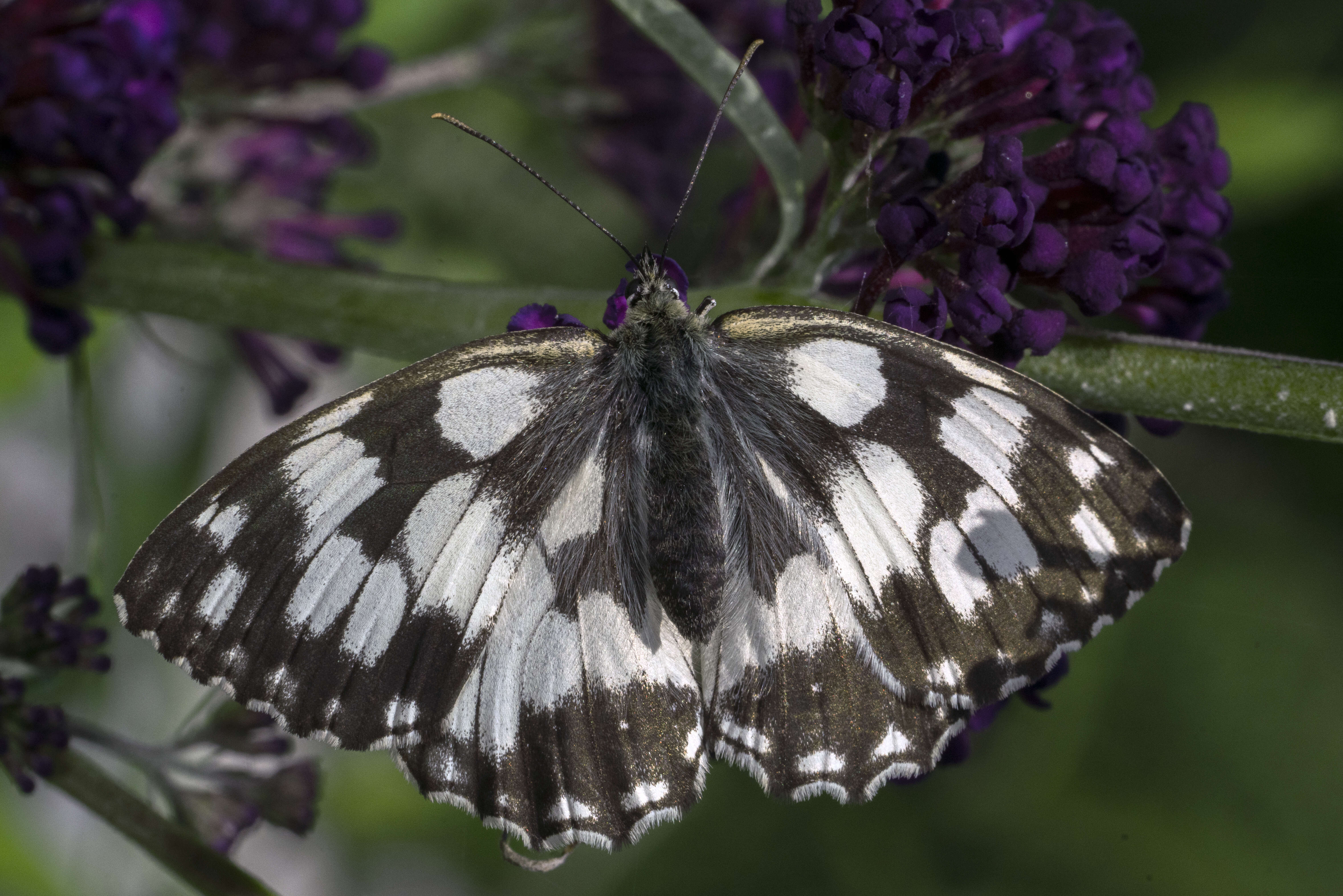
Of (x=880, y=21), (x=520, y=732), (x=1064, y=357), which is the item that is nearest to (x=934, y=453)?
(x=1064, y=357)

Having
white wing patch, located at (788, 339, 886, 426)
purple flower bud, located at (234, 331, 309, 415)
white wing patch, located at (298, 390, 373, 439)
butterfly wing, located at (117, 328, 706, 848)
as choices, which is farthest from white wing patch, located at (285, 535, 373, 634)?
purple flower bud, located at (234, 331, 309, 415)

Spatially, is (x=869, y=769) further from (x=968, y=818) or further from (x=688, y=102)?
(x=688, y=102)

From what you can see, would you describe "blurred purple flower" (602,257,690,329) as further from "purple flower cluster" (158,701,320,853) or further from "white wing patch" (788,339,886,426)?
"purple flower cluster" (158,701,320,853)

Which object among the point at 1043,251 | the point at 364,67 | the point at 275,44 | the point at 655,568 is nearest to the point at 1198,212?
the point at 1043,251

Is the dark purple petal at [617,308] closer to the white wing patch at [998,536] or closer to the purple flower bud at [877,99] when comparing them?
the purple flower bud at [877,99]

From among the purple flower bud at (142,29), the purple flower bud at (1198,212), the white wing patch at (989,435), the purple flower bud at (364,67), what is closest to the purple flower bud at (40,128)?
the purple flower bud at (142,29)

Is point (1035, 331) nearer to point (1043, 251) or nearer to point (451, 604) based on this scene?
point (1043, 251)
